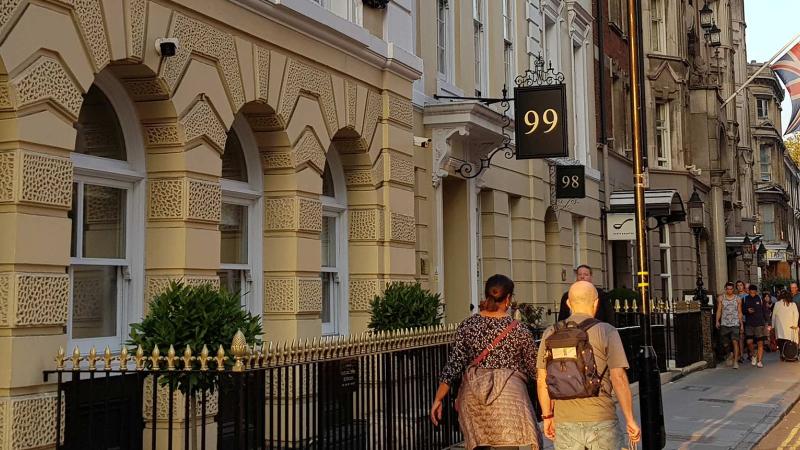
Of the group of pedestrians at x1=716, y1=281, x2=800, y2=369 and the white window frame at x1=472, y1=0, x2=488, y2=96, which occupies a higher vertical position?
the white window frame at x1=472, y1=0, x2=488, y2=96

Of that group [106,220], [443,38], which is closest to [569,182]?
[443,38]

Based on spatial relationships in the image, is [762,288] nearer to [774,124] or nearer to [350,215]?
[774,124]

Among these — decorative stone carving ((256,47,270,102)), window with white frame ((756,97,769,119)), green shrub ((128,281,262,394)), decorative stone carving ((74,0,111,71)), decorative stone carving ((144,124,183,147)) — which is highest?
window with white frame ((756,97,769,119))

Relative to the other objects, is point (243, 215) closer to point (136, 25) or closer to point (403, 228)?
point (403, 228)

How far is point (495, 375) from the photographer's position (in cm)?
738

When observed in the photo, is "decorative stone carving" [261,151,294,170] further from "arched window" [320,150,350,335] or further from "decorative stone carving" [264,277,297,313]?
"arched window" [320,150,350,335]

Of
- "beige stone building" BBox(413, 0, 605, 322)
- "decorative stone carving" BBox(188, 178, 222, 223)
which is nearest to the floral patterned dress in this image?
"decorative stone carving" BBox(188, 178, 222, 223)

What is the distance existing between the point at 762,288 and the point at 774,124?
30573 mm

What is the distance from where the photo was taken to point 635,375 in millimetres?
17562

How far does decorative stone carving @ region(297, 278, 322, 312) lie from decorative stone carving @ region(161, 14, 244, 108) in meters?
2.44

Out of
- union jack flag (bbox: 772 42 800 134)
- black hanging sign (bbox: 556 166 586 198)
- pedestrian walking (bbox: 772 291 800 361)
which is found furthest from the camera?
union jack flag (bbox: 772 42 800 134)

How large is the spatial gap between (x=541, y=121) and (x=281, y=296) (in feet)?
22.8

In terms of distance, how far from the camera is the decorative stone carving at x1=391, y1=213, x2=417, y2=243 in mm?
14188

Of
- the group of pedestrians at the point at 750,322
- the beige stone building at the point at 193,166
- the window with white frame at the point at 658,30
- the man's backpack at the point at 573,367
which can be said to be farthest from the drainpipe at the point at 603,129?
the man's backpack at the point at 573,367
